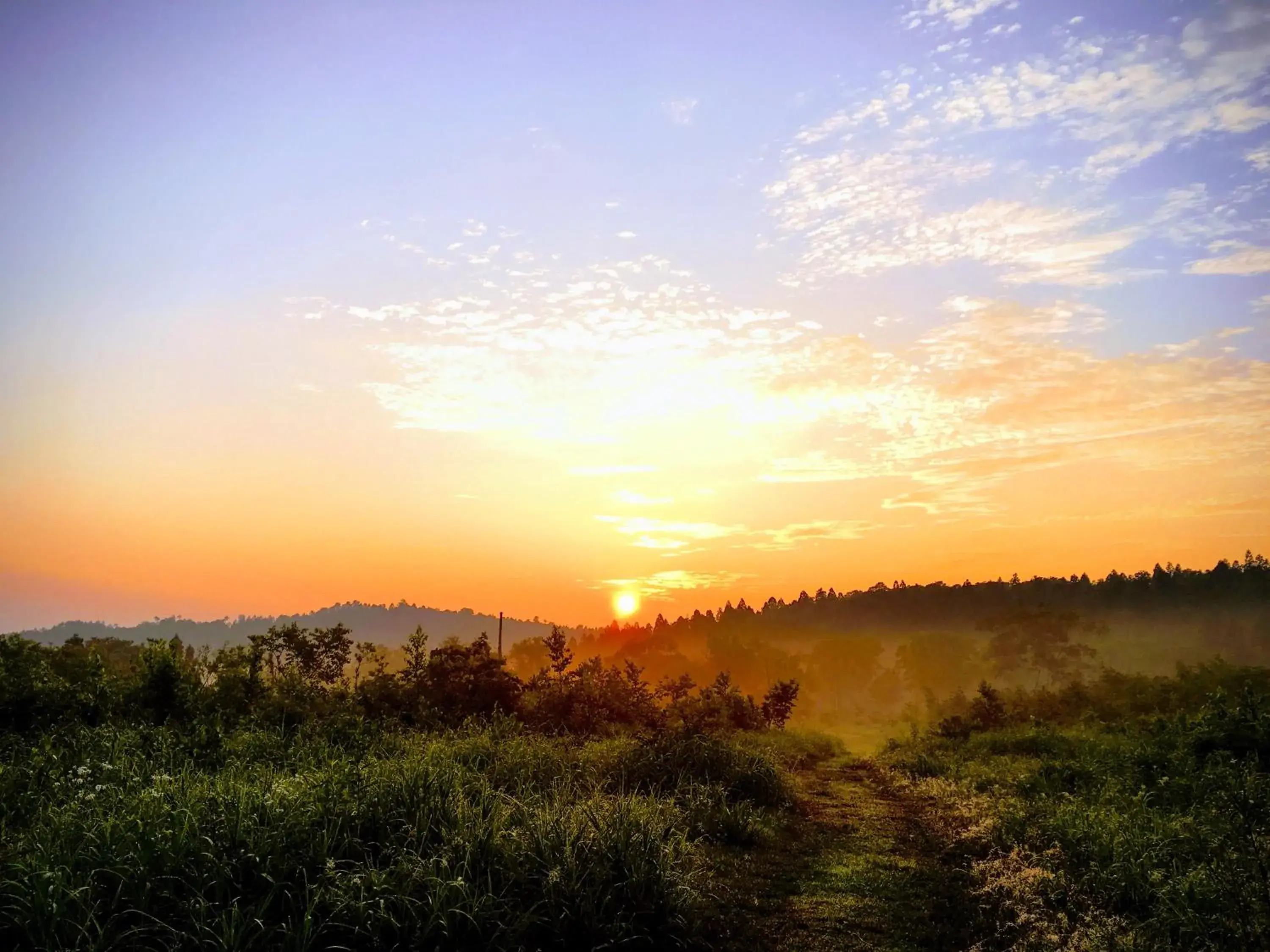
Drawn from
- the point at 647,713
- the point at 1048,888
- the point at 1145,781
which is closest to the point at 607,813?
the point at 1048,888

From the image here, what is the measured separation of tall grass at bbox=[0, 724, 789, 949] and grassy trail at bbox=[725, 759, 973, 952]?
823 mm

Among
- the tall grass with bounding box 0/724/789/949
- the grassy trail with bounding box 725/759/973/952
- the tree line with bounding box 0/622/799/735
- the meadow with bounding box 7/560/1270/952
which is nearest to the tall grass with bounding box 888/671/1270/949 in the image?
the meadow with bounding box 7/560/1270/952

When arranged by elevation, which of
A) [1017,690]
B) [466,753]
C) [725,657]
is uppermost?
[466,753]

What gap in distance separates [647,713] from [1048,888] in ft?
53.9

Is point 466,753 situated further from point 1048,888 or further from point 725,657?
point 725,657

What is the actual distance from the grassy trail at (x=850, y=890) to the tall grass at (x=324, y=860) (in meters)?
0.82

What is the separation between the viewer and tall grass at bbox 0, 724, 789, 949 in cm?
519

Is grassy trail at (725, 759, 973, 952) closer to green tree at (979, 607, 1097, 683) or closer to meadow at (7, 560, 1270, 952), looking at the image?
meadow at (7, 560, 1270, 952)

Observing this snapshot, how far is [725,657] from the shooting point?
92.2 m

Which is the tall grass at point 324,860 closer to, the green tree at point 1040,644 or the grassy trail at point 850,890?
the grassy trail at point 850,890

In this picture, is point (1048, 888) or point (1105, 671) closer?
point (1048, 888)

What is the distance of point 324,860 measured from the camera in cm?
616

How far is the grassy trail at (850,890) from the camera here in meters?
6.70

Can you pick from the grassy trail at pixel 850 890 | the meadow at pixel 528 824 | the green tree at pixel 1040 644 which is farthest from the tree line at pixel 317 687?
the green tree at pixel 1040 644
